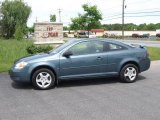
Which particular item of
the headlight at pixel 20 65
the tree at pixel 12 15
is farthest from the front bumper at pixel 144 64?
the tree at pixel 12 15

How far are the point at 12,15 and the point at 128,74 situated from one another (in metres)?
53.3

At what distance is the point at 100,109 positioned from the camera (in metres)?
6.32

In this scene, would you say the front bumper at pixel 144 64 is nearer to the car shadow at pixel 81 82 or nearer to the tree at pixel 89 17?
the car shadow at pixel 81 82

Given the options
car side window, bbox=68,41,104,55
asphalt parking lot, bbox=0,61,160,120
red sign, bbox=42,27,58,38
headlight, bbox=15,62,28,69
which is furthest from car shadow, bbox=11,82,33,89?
red sign, bbox=42,27,58,38

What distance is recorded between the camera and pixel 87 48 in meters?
9.10

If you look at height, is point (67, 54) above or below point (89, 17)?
below

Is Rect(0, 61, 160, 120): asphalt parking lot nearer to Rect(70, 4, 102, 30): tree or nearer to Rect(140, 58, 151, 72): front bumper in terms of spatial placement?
Rect(140, 58, 151, 72): front bumper

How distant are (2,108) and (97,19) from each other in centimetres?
2927

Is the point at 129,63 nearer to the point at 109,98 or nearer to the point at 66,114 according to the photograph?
the point at 109,98

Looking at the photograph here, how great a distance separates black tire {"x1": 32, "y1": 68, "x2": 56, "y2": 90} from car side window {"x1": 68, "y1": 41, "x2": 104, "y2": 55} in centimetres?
97

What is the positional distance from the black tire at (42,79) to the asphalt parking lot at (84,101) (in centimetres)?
23

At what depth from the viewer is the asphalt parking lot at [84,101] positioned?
593 centimetres

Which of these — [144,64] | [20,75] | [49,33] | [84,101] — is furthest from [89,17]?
[84,101]

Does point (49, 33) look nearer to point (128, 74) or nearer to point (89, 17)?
point (128, 74)
